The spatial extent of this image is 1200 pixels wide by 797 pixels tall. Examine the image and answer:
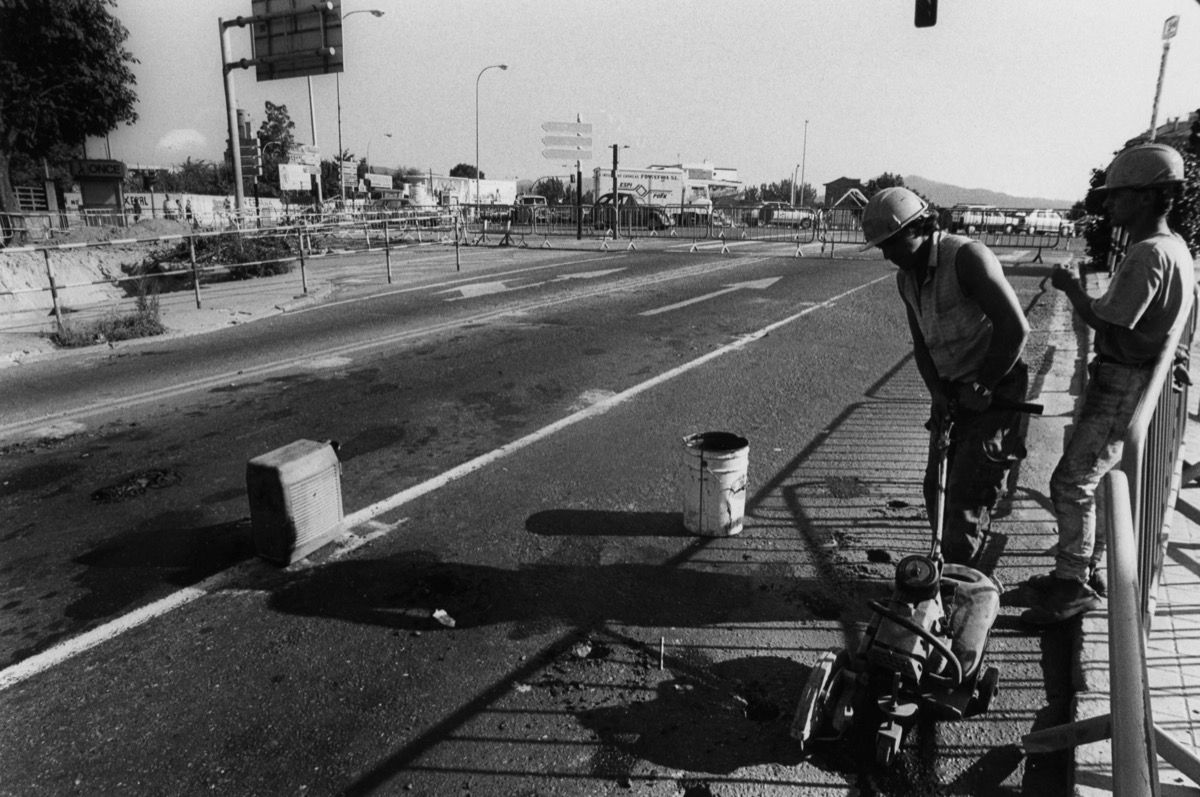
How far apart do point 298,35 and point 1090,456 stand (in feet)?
76.0

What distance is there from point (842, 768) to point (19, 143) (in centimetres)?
4792

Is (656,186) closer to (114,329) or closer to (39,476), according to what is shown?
(114,329)

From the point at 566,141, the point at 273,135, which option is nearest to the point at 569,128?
the point at 566,141

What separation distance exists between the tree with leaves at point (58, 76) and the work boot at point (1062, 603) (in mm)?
42975

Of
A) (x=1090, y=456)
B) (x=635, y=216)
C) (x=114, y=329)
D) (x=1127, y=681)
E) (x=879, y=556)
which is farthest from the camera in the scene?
(x=635, y=216)

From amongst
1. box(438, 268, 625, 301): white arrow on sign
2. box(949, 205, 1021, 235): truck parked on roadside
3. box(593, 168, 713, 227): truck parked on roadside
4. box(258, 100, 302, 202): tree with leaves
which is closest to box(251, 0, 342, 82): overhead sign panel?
box(438, 268, 625, 301): white arrow on sign

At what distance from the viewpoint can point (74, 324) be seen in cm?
1203

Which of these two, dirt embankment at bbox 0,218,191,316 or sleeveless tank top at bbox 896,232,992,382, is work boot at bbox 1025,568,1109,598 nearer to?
sleeveless tank top at bbox 896,232,992,382

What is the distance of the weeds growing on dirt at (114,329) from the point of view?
11023mm

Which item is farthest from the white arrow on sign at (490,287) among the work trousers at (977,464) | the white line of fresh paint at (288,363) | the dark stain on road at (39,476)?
the work trousers at (977,464)

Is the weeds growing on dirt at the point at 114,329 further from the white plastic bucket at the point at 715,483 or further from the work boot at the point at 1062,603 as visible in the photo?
the work boot at the point at 1062,603

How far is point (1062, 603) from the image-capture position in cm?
372

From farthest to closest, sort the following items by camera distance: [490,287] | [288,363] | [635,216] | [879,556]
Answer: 1. [635,216]
2. [490,287]
3. [288,363]
4. [879,556]

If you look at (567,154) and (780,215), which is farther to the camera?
(780,215)
